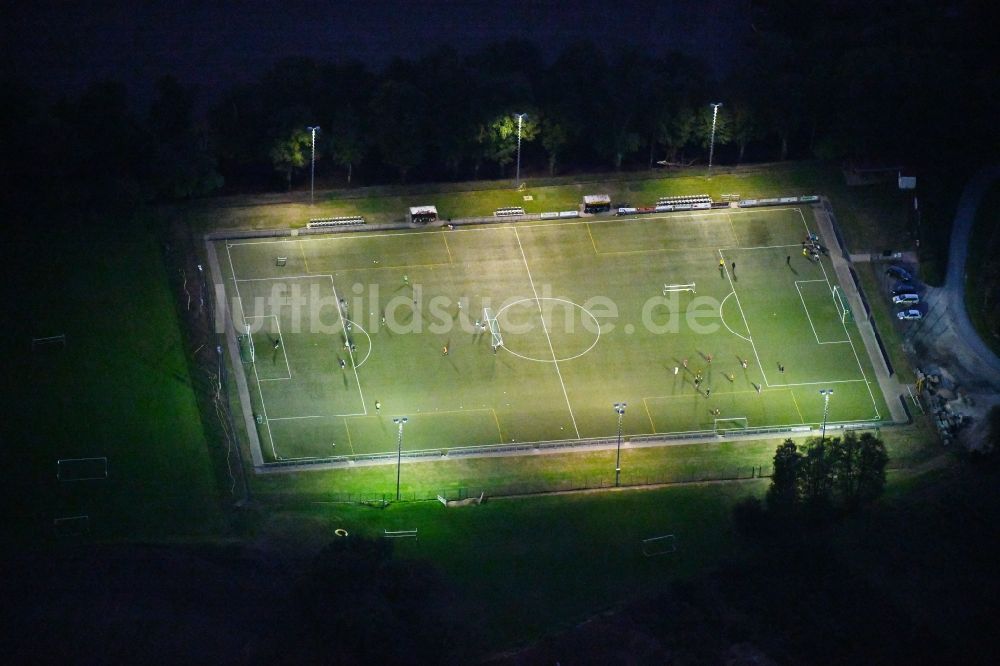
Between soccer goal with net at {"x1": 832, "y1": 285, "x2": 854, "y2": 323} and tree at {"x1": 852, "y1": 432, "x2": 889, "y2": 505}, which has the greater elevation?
soccer goal with net at {"x1": 832, "y1": 285, "x2": 854, "y2": 323}

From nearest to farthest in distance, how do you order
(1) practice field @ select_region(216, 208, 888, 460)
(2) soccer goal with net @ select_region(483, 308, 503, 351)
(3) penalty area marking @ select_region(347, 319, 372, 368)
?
(1) practice field @ select_region(216, 208, 888, 460) → (3) penalty area marking @ select_region(347, 319, 372, 368) → (2) soccer goal with net @ select_region(483, 308, 503, 351)

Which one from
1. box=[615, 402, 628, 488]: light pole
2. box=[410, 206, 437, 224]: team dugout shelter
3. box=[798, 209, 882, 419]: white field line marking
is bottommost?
box=[615, 402, 628, 488]: light pole

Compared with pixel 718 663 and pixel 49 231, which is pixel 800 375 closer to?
pixel 718 663

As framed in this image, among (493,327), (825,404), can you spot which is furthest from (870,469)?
(493,327)

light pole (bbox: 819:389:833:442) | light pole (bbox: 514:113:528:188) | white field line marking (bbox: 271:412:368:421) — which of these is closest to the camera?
light pole (bbox: 819:389:833:442)

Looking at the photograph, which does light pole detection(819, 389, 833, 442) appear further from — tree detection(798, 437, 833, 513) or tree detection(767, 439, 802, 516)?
tree detection(767, 439, 802, 516)

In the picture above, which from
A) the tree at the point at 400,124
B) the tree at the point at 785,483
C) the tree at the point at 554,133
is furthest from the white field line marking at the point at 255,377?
the tree at the point at 785,483

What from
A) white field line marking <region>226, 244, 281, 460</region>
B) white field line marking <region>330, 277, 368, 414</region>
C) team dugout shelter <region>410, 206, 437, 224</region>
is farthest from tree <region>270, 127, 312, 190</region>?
white field line marking <region>330, 277, 368, 414</region>

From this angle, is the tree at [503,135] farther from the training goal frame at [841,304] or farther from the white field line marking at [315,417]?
the white field line marking at [315,417]
